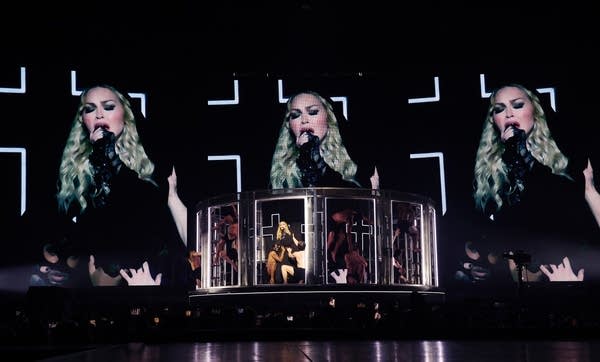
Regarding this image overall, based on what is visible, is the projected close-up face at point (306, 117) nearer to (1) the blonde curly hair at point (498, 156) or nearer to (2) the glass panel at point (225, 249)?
(1) the blonde curly hair at point (498, 156)

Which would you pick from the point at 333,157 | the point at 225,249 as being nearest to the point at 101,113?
the point at 333,157

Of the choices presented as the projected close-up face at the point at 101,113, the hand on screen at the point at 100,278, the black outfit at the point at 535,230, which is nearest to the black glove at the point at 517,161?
the black outfit at the point at 535,230

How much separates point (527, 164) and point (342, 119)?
31.2 feet

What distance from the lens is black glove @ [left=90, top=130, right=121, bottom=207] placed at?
121 ft

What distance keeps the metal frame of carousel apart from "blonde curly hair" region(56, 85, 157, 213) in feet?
34.4

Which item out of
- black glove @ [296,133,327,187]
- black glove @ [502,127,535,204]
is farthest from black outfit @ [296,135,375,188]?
black glove @ [502,127,535,204]

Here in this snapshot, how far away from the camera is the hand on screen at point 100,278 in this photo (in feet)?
117

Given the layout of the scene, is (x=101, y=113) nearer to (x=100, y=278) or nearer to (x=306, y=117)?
(x=100, y=278)

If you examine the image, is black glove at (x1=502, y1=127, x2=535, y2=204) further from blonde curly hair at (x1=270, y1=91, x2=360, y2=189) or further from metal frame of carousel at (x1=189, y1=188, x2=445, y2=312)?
metal frame of carousel at (x1=189, y1=188, x2=445, y2=312)

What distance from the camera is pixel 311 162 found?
3738 centimetres

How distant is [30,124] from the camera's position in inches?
1432

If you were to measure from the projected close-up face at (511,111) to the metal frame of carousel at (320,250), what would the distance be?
10477mm

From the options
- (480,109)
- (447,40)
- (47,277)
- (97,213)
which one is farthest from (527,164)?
(47,277)

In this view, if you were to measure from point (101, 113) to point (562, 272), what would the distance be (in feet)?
78.8
